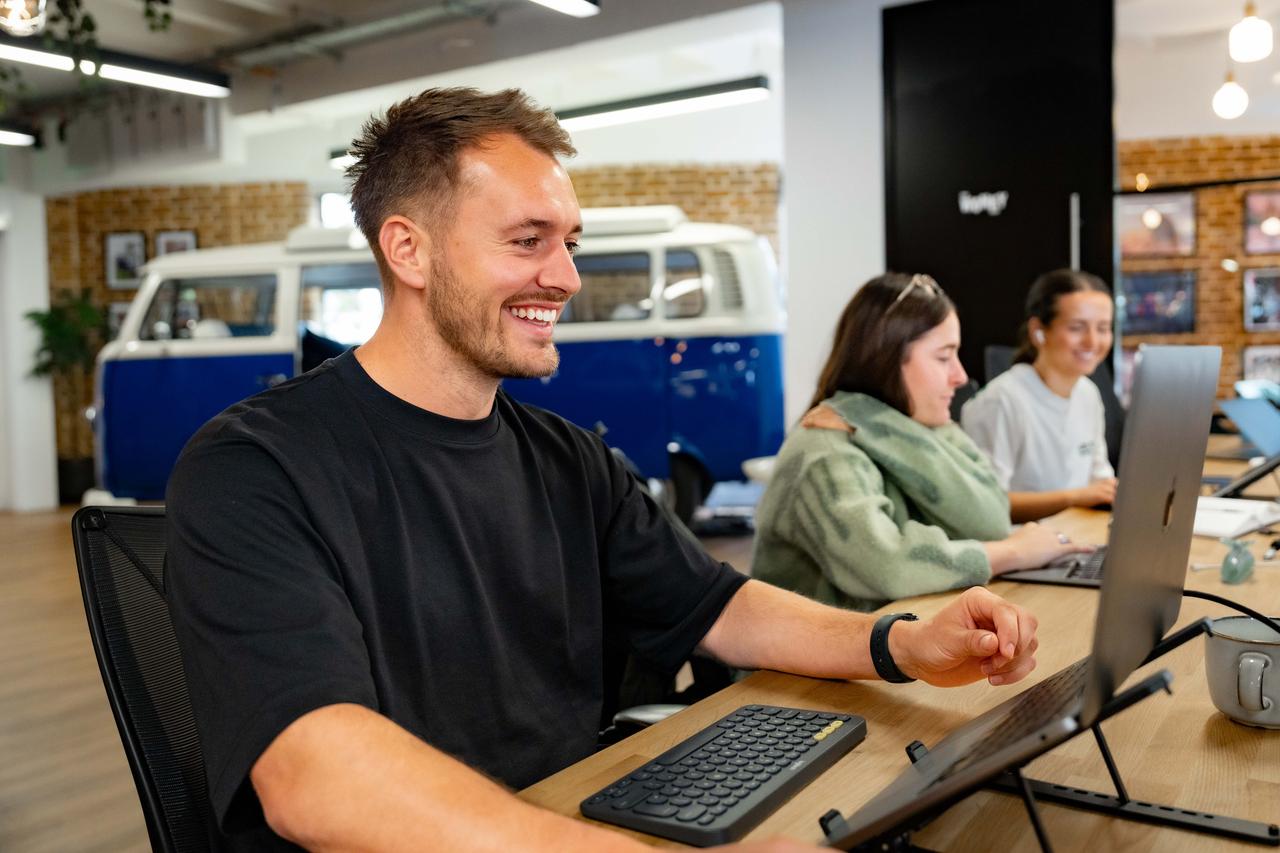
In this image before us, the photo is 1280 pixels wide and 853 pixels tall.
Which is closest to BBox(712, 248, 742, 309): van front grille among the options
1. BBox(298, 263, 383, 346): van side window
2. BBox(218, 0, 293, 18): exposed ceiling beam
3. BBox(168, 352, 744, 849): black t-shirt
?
BBox(298, 263, 383, 346): van side window

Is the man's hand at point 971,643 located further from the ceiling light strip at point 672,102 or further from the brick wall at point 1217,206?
the ceiling light strip at point 672,102

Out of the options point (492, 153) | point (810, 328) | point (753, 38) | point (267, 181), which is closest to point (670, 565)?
point (492, 153)

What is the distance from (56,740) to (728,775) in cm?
323

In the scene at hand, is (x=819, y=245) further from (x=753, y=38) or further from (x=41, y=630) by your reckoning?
(x=41, y=630)

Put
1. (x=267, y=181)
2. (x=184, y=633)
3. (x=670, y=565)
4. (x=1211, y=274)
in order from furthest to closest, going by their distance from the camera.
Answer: (x=267, y=181) < (x=1211, y=274) < (x=670, y=565) < (x=184, y=633)

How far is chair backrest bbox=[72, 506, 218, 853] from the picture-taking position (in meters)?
1.10

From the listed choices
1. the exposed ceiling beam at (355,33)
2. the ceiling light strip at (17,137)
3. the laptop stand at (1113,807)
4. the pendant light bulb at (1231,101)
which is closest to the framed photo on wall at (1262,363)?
the pendant light bulb at (1231,101)

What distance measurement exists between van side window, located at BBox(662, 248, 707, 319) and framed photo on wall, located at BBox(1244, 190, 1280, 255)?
289cm

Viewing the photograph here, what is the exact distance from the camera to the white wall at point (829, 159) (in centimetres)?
553

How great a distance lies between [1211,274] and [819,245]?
190cm

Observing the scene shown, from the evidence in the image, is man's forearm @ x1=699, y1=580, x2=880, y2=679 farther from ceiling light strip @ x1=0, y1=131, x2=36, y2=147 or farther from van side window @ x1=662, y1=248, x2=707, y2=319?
ceiling light strip @ x1=0, y1=131, x2=36, y2=147

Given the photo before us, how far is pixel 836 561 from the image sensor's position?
188cm

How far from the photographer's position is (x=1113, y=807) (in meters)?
0.97

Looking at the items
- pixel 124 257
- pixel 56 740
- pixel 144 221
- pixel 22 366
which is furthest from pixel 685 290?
pixel 22 366
